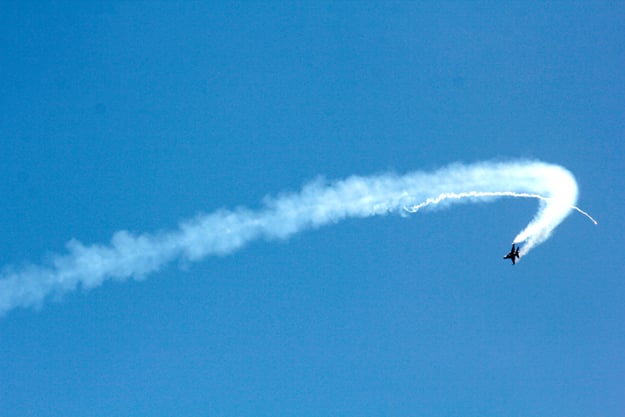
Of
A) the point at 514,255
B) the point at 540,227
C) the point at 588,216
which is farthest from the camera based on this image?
the point at 514,255

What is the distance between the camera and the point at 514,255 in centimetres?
8025

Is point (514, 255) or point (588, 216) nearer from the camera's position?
point (588, 216)

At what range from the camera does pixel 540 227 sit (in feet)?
242

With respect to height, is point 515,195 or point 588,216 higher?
point 515,195

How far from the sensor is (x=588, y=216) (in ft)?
227

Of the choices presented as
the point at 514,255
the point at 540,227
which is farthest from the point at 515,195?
the point at 514,255

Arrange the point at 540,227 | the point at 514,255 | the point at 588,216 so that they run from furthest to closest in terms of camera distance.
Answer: the point at 514,255 < the point at 540,227 < the point at 588,216

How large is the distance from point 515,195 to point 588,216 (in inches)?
312

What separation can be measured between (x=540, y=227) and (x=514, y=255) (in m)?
7.44

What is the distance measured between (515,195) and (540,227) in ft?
17.2

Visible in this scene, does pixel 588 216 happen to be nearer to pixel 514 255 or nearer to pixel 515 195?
pixel 515 195

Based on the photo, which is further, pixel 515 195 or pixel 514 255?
pixel 514 255

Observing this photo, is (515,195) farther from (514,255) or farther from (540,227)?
(514,255)

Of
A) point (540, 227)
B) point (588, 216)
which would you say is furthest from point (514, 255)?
point (588, 216)
